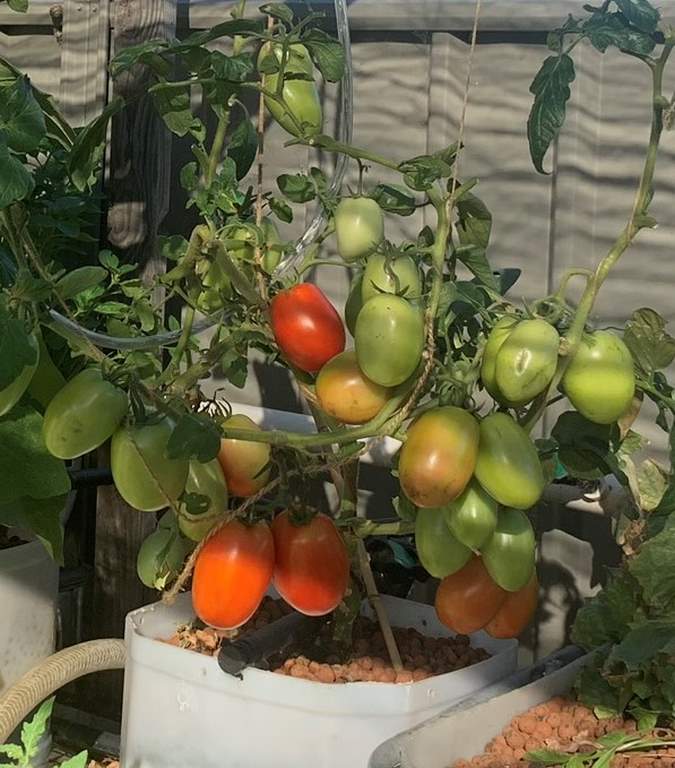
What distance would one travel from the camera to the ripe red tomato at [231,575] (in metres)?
0.80

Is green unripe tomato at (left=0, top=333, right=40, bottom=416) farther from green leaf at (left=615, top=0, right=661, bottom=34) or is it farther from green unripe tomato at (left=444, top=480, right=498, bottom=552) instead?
green leaf at (left=615, top=0, right=661, bottom=34)

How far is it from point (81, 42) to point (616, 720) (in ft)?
3.29

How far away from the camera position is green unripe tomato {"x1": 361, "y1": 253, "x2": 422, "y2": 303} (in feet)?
2.40

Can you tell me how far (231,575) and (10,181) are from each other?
297mm

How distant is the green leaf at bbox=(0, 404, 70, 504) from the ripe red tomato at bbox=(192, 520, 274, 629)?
18 centimetres

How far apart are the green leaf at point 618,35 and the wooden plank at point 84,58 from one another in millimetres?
829

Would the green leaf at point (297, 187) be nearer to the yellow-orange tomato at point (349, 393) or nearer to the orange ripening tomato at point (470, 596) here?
the yellow-orange tomato at point (349, 393)

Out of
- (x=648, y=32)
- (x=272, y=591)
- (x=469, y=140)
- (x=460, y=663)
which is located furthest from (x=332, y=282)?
(x=648, y=32)

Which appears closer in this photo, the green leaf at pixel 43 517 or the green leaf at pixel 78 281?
the green leaf at pixel 78 281

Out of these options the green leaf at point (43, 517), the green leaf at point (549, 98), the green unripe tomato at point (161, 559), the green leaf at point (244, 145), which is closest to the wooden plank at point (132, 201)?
the green leaf at point (244, 145)

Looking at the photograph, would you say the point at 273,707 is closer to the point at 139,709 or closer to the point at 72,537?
the point at 139,709

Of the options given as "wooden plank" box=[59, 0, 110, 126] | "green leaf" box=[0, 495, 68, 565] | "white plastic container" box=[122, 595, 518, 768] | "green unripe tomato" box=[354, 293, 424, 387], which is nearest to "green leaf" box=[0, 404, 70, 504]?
"green leaf" box=[0, 495, 68, 565]

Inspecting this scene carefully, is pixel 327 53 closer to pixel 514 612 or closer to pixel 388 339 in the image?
pixel 388 339

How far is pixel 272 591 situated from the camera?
1.05 meters
